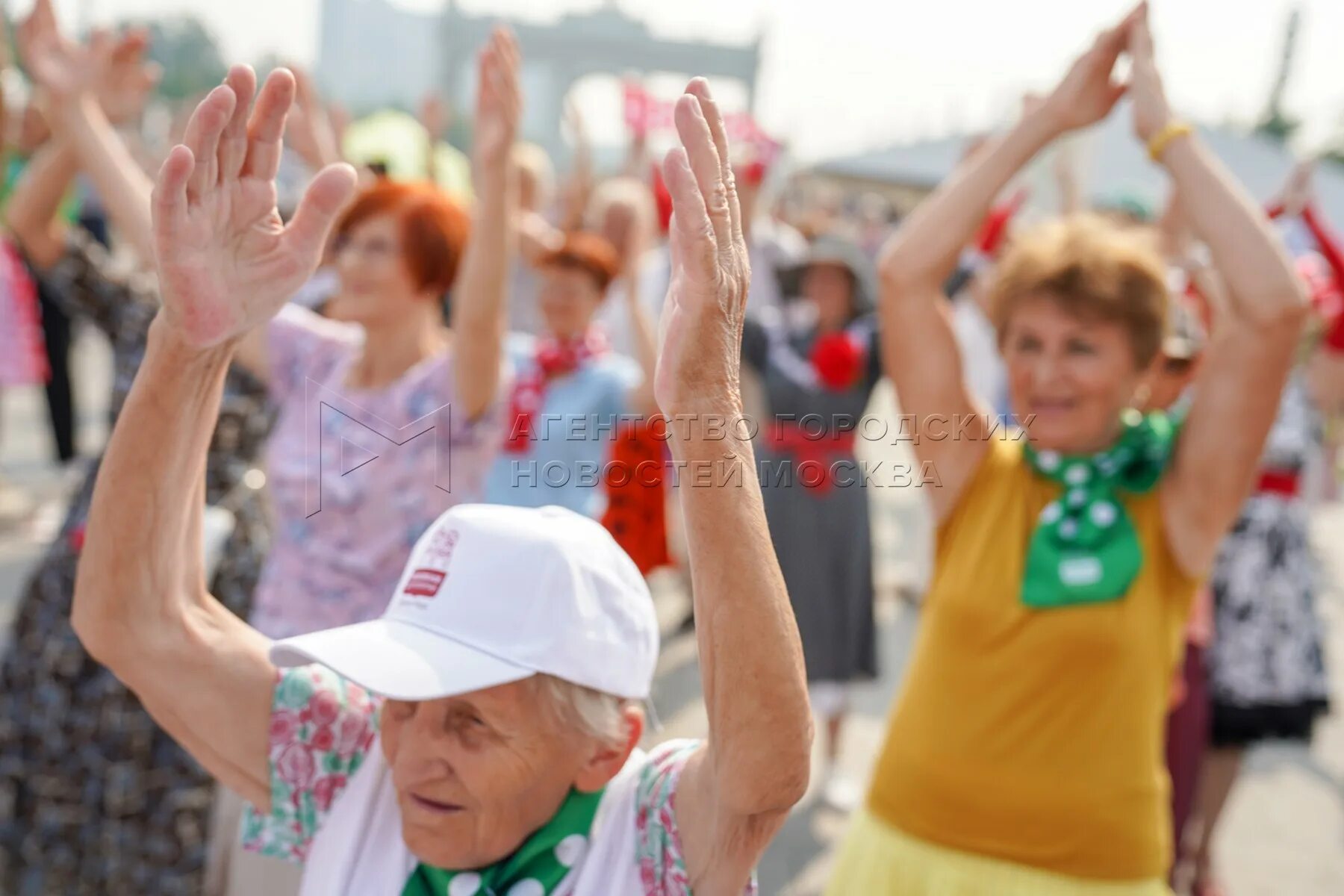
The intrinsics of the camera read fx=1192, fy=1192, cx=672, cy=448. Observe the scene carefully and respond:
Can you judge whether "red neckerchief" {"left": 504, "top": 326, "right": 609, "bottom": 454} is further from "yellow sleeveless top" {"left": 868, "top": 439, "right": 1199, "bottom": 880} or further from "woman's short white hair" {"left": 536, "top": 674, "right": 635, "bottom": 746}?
"woman's short white hair" {"left": 536, "top": 674, "right": 635, "bottom": 746}

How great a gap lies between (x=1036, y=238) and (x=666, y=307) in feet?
4.72

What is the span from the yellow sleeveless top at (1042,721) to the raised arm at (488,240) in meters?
1.08

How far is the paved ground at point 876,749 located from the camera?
12.0ft

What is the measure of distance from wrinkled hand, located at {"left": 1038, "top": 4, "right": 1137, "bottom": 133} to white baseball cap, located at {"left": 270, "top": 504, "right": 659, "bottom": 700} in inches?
50.9

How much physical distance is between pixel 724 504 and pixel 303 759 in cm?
68

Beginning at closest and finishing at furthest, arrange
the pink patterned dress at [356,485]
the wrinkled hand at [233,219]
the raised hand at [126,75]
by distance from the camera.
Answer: the wrinkled hand at [233,219]
the pink patterned dress at [356,485]
the raised hand at [126,75]

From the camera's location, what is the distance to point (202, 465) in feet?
4.61

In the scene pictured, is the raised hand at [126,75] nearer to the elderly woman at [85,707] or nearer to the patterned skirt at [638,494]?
the elderly woman at [85,707]

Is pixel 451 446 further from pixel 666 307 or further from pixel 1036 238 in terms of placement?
pixel 666 307

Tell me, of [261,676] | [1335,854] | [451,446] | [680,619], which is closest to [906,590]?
[680,619]

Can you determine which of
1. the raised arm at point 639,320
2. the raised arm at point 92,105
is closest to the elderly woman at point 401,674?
the raised arm at point 92,105

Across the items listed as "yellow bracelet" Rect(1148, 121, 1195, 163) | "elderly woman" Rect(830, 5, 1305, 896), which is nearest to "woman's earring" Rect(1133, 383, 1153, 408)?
"elderly woman" Rect(830, 5, 1305, 896)

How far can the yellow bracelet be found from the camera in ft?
6.93

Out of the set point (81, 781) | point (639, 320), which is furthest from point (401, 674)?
point (639, 320)
